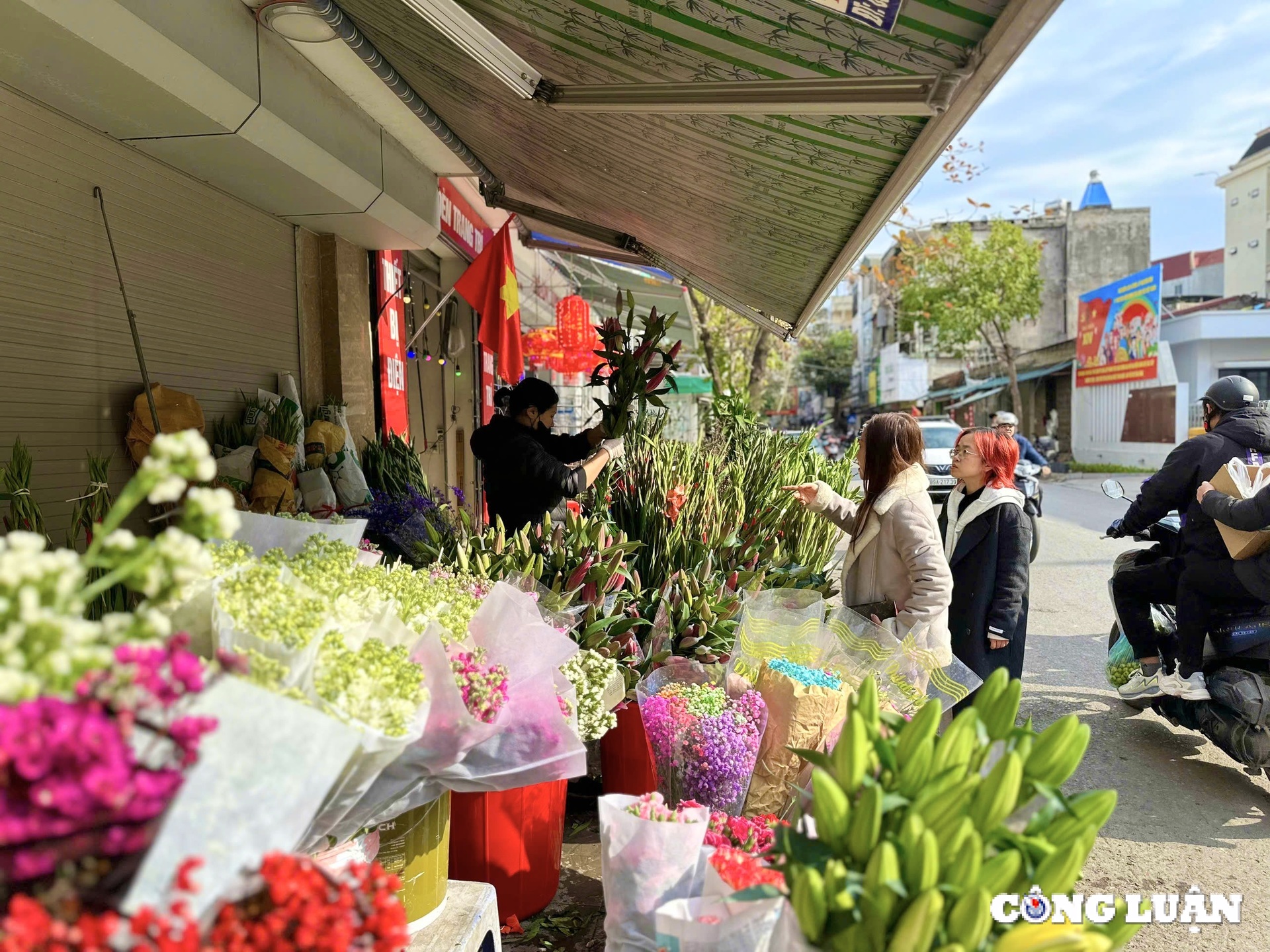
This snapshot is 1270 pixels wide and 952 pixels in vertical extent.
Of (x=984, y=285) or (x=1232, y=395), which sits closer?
(x=1232, y=395)

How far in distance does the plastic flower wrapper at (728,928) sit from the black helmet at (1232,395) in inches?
157

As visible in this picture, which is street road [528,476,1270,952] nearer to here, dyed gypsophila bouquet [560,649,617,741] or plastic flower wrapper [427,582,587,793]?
dyed gypsophila bouquet [560,649,617,741]

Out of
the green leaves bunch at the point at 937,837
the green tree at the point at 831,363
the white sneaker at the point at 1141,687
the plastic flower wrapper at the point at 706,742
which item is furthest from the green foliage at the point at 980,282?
the green tree at the point at 831,363

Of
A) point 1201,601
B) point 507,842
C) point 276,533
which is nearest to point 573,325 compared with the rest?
point 1201,601

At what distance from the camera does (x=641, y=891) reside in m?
1.66

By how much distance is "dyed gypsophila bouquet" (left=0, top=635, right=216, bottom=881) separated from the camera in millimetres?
787

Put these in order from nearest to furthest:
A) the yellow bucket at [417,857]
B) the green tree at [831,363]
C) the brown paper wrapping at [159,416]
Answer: the yellow bucket at [417,857] < the brown paper wrapping at [159,416] < the green tree at [831,363]

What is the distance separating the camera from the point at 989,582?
366 cm

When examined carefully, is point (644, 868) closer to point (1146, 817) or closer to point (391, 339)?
point (1146, 817)

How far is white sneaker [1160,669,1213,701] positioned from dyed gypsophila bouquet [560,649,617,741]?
3002 mm

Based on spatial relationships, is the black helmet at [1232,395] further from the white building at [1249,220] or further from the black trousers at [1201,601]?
the white building at [1249,220]

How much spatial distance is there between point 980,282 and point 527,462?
2485 centimetres

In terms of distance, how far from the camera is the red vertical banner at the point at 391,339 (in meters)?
5.70

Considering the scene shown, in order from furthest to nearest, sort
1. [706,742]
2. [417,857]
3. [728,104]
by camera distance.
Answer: [728,104] < [706,742] < [417,857]
